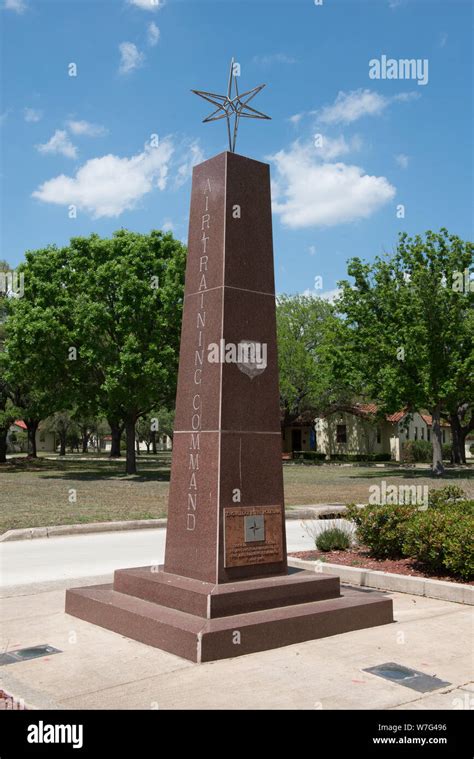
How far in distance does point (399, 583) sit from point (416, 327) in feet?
72.7

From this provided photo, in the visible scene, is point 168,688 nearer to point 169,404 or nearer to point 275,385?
point 275,385

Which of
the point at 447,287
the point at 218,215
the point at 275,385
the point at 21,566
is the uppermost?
the point at 447,287

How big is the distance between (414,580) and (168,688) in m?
4.35

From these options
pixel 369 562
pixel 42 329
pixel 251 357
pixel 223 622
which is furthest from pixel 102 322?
pixel 223 622

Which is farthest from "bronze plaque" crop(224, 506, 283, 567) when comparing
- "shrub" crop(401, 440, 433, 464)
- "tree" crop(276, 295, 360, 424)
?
"shrub" crop(401, 440, 433, 464)

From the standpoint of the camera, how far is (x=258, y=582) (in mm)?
6914

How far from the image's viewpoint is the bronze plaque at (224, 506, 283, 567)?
272 inches

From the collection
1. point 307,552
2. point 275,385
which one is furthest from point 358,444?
point 275,385

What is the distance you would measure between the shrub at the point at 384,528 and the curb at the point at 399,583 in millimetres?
556

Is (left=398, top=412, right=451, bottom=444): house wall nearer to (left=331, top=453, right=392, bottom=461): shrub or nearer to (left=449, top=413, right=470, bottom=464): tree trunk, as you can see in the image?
(left=331, top=453, right=392, bottom=461): shrub

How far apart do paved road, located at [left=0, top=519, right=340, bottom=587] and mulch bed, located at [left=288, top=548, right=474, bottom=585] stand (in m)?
1.37

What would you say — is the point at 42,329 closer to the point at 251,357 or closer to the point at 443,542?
the point at 251,357

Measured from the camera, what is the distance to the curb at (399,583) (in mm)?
8109

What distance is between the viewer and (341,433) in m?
61.2
